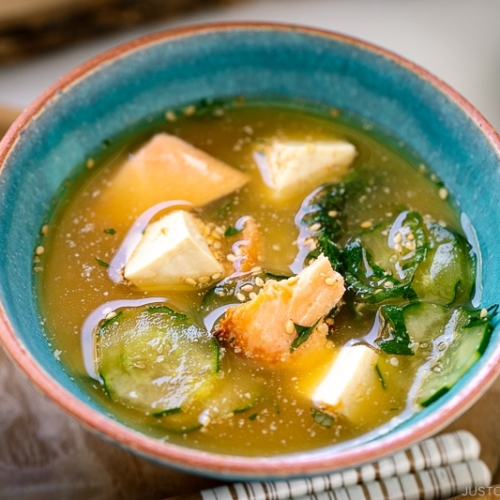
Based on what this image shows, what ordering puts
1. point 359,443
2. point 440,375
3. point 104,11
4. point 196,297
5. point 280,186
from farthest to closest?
point 104,11 < point 280,186 < point 196,297 < point 440,375 < point 359,443

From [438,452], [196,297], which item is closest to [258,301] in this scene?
[196,297]

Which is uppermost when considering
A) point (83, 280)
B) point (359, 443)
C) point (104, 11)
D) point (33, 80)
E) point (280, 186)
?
point (104, 11)

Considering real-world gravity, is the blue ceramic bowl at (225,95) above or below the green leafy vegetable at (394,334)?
above

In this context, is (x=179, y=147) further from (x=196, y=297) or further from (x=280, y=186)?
(x=196, y=297)

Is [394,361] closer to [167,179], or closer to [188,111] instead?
[167,179]

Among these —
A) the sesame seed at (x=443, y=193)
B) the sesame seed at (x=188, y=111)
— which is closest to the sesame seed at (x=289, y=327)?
the sesame seed at (x=443, y=193)

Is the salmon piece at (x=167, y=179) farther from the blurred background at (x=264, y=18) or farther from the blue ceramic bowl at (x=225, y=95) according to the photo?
the blurred background at (x=264, y=18)

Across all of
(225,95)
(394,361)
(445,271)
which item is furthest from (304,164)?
(394,361)

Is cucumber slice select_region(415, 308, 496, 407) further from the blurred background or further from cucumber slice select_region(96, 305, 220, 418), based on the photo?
the blurred background
